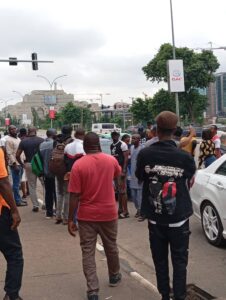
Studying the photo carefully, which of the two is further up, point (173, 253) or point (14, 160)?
point (14, 160)

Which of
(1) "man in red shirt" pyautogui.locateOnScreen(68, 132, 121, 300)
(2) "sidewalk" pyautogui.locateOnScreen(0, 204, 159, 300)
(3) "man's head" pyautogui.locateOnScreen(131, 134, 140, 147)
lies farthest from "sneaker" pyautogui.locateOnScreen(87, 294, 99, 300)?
(3) "man's head" pyautogui.locateOnScreen(131, 134, 140, 147)

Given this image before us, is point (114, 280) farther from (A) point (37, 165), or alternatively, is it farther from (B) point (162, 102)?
(B) point (162, 102)

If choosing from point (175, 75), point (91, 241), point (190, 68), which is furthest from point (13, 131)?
point (190, 68)

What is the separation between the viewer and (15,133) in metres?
10.3

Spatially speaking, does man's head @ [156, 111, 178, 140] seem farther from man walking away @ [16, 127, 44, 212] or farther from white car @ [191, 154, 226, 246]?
man walking away @ [16, 127, 44, 212]

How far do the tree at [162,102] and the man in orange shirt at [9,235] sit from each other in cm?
4310

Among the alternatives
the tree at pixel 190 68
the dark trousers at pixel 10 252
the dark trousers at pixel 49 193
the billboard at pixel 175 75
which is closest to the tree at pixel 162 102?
the tree at pixel 190 68

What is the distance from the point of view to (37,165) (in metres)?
8.88

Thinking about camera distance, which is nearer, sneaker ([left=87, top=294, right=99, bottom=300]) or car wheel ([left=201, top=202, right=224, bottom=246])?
sneaker ([left=87, top=294, right=99, bottom=300])

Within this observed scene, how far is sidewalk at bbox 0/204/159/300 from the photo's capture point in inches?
188

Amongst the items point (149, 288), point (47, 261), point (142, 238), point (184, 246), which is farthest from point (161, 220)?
point (142, 238)

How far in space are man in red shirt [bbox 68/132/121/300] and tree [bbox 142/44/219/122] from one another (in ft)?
135

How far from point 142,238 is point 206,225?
1059 mm

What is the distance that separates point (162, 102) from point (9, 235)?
4402cm
